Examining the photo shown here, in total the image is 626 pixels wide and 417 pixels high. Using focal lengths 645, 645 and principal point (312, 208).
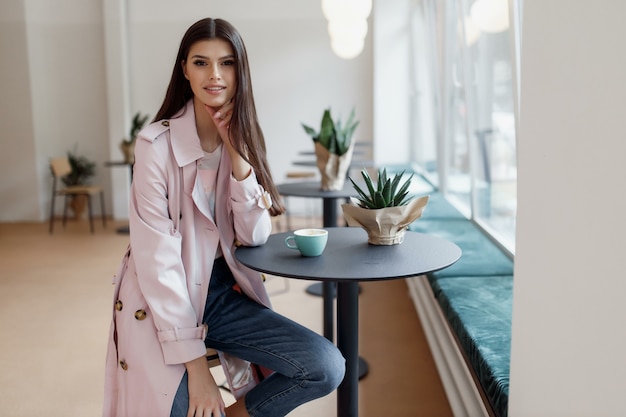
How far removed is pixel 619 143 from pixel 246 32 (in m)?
6.97

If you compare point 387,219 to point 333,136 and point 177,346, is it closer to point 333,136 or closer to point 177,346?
point 177,346

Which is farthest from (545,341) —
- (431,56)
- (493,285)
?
(431,56)

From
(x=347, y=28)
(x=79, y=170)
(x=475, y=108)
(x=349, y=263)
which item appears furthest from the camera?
(x=79, y=170)

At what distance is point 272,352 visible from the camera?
5.83ft

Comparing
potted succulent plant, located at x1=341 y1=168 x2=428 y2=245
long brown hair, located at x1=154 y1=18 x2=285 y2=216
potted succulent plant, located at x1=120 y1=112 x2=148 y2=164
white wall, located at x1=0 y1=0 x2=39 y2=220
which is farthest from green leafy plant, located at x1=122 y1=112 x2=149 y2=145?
potted succulent plant, located at x1=341 y1=168 x2=428 y2=245

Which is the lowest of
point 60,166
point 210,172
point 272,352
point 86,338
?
point 86,338

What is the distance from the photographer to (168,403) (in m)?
1.69

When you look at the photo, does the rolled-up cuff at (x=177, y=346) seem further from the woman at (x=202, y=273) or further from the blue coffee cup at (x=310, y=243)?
the blue coffee cup at (x=310, y=243)

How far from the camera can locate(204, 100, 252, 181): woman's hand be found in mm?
1892

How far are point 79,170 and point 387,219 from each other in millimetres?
6436

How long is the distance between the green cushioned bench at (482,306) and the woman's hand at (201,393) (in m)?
0.78

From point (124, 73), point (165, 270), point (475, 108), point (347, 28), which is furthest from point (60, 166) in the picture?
point (165, 270)

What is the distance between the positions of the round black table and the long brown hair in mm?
270

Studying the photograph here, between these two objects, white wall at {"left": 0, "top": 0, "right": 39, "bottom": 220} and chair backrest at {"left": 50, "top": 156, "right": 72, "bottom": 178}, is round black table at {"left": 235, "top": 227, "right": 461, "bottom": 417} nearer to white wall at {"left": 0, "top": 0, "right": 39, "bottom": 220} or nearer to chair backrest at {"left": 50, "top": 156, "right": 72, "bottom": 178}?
chair backrest at {"left": 50, "top": 156, "right": 72, "bottom": 178}
